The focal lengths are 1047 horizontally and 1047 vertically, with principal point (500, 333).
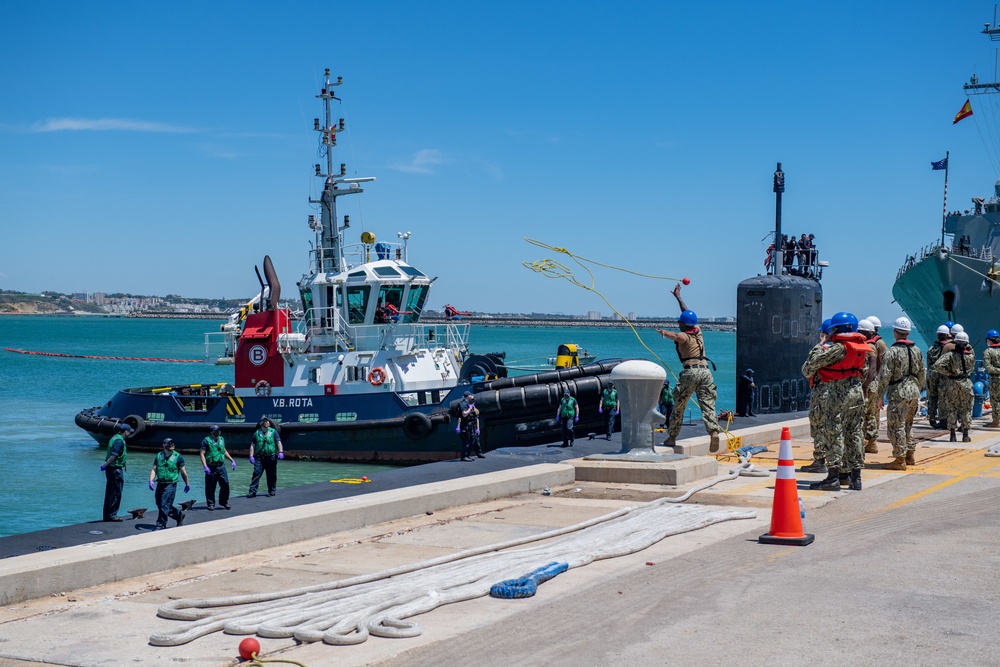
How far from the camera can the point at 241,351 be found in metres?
25.3

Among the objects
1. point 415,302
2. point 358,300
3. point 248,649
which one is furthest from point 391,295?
point 248,649

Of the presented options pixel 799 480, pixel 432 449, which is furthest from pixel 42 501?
pixel 799 480

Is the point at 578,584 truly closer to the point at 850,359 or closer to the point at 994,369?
the point at 850,359

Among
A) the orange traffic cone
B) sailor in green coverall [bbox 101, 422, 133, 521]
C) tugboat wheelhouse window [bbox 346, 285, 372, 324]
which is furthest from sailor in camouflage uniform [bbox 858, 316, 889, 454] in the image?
tugboat wheelhouse window [bbox 346, 285, 372, 324]

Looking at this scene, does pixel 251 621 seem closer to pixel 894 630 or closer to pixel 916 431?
pixel 894 630

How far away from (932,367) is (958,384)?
96 centimetres

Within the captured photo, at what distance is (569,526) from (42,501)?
15708 millimetres

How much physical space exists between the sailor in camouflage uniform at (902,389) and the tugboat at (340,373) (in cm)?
905

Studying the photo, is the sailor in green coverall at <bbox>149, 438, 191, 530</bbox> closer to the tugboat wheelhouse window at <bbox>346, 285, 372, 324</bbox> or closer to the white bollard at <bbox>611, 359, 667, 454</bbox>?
the white bollard at <bbox>611, 359, 667, 454</bbox>

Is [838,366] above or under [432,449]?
above

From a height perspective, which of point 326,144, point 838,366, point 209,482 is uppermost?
point 326,144

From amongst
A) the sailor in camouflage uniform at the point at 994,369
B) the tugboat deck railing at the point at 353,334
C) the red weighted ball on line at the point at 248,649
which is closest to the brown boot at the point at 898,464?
the sailor in camouflage uniform at the point at 994,369

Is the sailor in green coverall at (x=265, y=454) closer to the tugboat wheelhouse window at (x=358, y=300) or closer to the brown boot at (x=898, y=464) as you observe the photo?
the brown boot at (x=898, y=464)

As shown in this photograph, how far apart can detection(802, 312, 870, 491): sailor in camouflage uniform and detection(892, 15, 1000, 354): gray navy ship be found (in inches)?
1258
